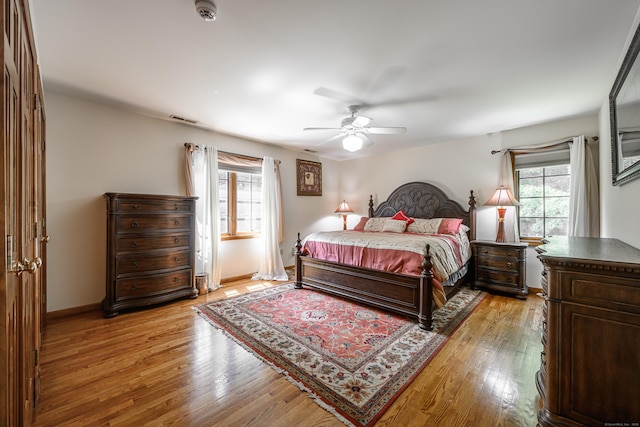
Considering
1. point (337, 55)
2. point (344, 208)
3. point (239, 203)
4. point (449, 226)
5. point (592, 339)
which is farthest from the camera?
point (344, 208)

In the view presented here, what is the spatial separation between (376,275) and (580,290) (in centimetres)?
189

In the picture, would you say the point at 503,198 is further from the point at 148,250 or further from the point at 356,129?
the point at 148,250

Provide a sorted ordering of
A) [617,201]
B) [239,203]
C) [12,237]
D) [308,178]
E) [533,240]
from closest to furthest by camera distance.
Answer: [12,237] < [617,201] < [533,240] < [239,203] < [308,178]

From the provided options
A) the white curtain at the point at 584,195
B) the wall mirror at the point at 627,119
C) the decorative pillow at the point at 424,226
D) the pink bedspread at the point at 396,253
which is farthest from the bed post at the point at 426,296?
the white curtain at the point at 584,195

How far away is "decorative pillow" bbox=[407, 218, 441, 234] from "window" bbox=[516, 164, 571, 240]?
1.27 meters

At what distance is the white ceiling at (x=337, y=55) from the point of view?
5.42ft

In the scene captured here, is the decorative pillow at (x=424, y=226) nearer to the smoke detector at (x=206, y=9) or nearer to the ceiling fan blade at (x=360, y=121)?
the ceiling fan blade at (x=360, y=121)

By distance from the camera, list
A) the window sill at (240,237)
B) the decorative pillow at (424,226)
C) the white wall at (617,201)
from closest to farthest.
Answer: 1. the white wall at (617,201)
2. the decorative pillow at (424,226)
3. the window sill at (240,237)

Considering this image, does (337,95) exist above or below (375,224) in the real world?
above

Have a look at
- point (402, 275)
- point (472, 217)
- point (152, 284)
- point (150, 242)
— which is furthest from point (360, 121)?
point (152, 284)

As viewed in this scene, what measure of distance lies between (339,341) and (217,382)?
105 centimetres

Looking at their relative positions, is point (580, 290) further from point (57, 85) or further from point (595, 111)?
point (57, 85)

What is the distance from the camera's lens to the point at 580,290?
51.8 inches

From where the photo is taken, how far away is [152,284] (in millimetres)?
3158
